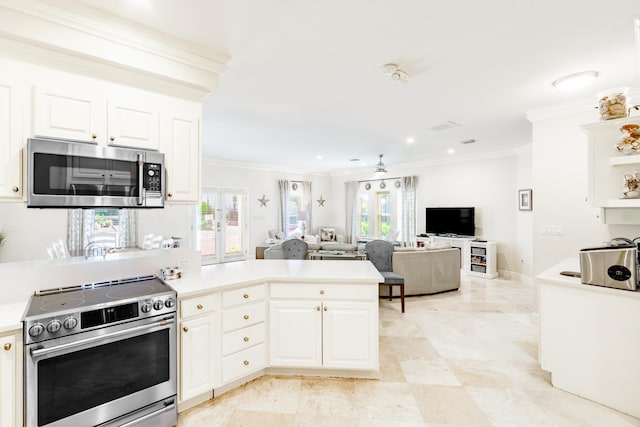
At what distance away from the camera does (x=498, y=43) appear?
231cm

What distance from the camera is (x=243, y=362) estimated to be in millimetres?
2473

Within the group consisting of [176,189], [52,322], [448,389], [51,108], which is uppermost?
[51,108]

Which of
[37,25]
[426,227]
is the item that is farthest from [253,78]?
[426,227]

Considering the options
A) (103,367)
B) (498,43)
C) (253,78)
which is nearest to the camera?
(103,367)

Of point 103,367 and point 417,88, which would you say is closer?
point 103,367

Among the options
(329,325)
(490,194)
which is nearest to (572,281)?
(329,325)

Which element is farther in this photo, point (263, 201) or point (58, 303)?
point (263, 201)

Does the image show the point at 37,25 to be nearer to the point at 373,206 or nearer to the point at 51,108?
the point at 51,108

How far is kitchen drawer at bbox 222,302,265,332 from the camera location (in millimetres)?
2385

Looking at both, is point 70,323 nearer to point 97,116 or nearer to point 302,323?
point 97,116

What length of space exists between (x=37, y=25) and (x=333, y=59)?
6.55ft

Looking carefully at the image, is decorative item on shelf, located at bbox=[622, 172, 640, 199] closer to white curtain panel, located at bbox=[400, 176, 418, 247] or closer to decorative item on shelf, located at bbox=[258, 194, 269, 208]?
white curtain panel, located at bbox=[400, 176, 418, 247]

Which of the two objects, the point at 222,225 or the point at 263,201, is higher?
the point at 263,201

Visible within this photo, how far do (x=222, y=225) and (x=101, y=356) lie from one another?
643cm
